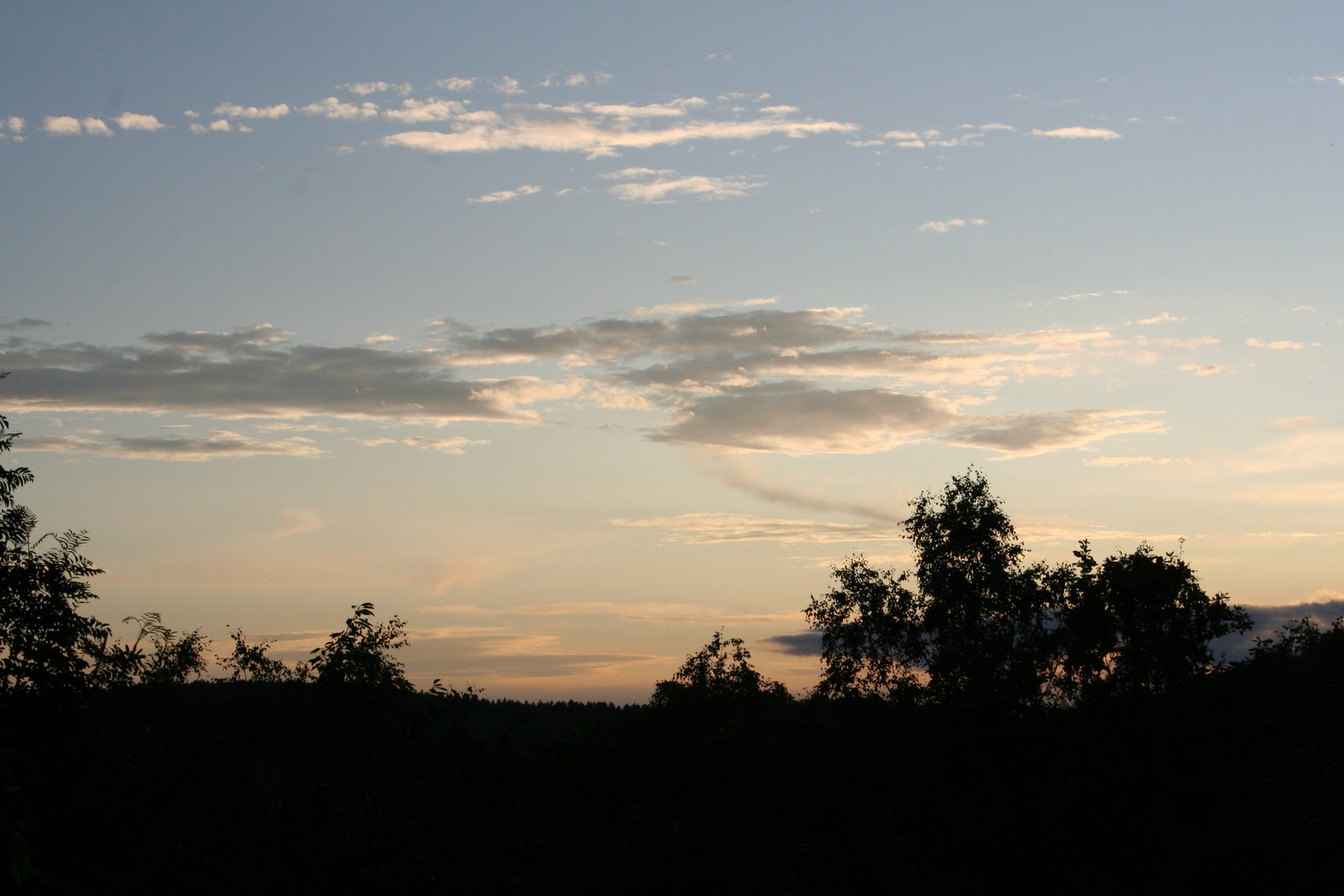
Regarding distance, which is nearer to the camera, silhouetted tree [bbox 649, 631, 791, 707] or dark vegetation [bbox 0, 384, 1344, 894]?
dark vegetation [bbox 0, 384, 1344, 894]

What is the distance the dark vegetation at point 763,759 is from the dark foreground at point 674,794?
0.46ft

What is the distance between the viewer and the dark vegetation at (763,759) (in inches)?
886

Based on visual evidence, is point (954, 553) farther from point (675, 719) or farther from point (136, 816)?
point (136, 816)

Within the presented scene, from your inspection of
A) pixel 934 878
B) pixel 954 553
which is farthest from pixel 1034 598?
pixel 934 878

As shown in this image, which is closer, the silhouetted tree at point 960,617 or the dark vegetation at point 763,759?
the dark vegetation at point 763,759

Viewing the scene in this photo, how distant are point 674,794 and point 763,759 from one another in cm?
786

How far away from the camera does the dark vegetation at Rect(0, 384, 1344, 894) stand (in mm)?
22516

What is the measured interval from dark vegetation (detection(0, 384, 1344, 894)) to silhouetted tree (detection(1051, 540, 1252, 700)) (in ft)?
0.46

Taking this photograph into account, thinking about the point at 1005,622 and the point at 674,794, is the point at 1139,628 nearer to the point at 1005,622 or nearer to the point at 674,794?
the point at 1005,622

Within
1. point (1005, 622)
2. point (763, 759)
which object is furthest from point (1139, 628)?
point (763, 759)

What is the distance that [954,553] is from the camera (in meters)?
60.3

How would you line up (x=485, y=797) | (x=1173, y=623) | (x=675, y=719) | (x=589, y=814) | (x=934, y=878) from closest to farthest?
(x=485, y=797), (x=934, y=878), (x=1173, y=623), (x=589, y=814), (x=675, y=719)

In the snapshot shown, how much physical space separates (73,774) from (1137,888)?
4278 cm

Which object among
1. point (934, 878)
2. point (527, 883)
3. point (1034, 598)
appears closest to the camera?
point (527, 883)
